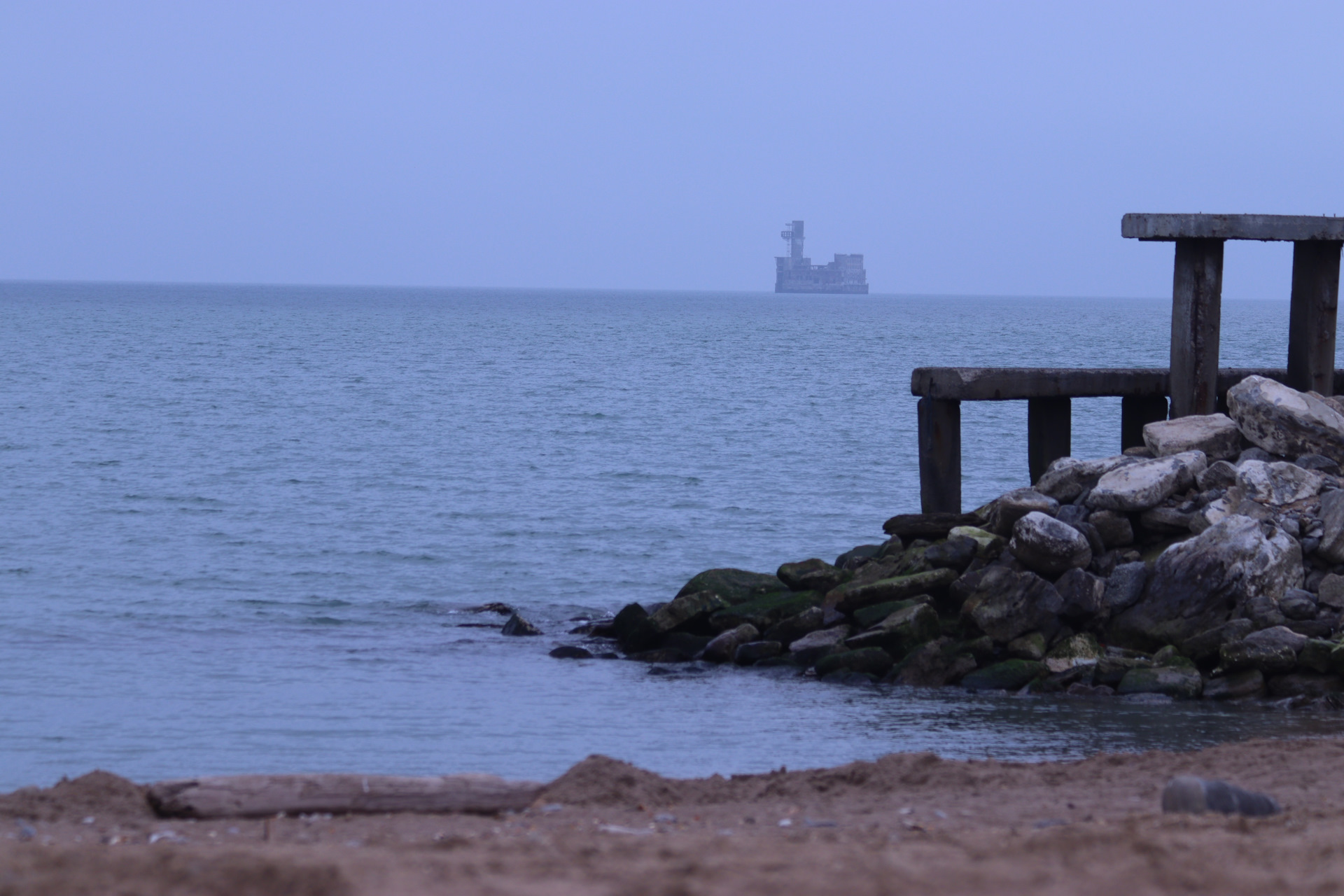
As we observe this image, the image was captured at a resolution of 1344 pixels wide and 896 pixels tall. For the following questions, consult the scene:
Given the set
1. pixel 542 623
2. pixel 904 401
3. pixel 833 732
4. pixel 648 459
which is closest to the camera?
pixel 833 732

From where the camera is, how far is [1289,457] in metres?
12.5

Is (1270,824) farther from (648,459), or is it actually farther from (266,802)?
(648,459)

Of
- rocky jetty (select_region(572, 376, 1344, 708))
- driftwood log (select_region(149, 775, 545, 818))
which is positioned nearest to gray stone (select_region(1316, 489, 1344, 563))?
rocky jetty (select_region(572, 376, 1344, 708))

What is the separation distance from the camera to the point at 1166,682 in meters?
10.7

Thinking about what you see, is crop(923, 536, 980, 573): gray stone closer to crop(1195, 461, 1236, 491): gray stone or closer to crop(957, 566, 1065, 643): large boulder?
crop(957, 566, 1065, 643): large boulder

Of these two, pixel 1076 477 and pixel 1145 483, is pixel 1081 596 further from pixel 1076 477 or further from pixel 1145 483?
pixel 1076 477

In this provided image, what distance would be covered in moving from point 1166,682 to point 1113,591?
109 centimetres

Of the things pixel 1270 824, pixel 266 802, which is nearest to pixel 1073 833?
pixel 1270 824

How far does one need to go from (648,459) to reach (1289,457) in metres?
18.2

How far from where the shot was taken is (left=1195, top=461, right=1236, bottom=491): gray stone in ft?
39.7

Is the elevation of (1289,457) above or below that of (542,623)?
above

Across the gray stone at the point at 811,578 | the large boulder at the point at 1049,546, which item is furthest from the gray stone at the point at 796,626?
the large boulder at the point at 1049,546

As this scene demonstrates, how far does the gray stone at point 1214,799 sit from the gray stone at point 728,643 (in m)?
6.51

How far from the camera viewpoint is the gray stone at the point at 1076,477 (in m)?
12.8
